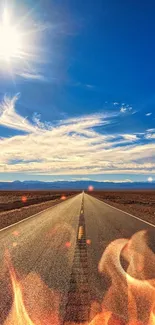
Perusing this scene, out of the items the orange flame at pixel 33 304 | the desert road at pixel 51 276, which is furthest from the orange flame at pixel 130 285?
the orange flame at pixel 33 304

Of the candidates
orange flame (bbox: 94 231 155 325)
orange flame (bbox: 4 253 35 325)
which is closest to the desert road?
orange flame (bbox: 4 253 35 325)

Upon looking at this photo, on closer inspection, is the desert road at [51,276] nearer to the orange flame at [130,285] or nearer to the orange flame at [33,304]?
the orange flame at [33,304]

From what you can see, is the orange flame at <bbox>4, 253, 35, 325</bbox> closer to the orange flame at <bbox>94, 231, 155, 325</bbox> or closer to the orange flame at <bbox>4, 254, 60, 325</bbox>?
the orange flame at <bbox>4, 254, 60, 325</bbox>

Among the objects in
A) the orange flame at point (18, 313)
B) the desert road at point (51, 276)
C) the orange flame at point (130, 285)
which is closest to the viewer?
the orange flame at point (18, 313)

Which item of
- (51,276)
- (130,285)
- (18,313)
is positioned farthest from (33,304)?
(130,285)

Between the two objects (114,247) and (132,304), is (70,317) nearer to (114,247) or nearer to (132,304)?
(132,304)

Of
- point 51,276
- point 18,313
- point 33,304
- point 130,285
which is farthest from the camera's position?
point 51,276

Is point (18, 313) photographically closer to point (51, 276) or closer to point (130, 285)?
point (51, 276)

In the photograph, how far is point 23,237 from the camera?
11844mm

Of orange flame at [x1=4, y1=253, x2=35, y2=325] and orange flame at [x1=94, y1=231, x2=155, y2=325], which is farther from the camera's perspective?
orange flame at [x1=94, y1=231, x2=155, y2=325]

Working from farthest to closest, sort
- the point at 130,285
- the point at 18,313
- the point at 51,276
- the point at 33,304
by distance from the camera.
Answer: the point at 51,276, the point at 130,285, the point at 33,304, the point at 18,313

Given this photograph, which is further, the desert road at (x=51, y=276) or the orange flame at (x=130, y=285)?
the desert road at (x=51, y=276)

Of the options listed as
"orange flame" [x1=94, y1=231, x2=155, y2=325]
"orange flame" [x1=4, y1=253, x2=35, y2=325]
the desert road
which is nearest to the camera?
"orange flame" [x1=4, y1=253, x2=35, y2=325]

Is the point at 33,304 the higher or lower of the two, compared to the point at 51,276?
lower
